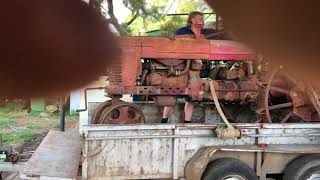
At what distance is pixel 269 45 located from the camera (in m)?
0.45

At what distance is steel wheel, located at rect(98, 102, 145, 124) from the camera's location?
465 cm

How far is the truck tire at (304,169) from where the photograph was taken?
4.46 m

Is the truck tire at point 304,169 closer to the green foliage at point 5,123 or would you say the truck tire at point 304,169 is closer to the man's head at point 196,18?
the man's head at point 196,18

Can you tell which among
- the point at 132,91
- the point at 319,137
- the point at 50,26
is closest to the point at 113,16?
the point at 50,26

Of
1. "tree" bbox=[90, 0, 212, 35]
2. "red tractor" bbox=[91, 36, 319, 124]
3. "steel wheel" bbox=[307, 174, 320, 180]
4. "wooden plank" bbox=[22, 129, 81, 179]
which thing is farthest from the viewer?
"red tractor" bbox=[91, 36, 319, 124]

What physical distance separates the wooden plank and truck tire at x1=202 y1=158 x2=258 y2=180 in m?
1.15

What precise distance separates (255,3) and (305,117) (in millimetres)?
4911

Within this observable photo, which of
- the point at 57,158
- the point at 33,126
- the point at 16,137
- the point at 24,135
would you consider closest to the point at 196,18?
the point at 57,158

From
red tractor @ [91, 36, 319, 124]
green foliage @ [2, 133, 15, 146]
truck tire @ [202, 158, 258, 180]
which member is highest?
red tractor @ [91, 36, 319, 124]

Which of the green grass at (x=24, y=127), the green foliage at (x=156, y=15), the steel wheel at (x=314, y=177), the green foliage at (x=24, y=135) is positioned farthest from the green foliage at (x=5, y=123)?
the green foliage at (x=156, y=15)

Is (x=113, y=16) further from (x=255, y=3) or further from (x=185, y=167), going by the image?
(x=185, y=167)

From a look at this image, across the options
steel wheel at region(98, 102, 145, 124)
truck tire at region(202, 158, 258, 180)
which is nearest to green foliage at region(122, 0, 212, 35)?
truck tire at region(202, 158, 258, 180)

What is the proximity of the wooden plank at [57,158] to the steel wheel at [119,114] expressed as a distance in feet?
1.54

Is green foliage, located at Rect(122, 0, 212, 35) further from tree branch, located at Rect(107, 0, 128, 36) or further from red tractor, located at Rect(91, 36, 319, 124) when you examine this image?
red tractor, located at Rect(91, 36, 319, 124)
